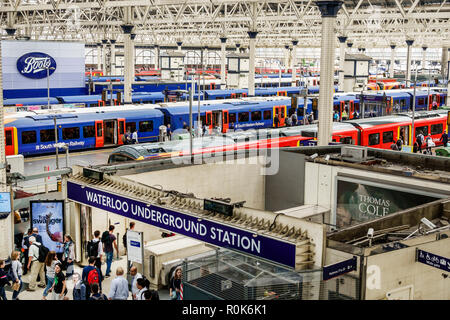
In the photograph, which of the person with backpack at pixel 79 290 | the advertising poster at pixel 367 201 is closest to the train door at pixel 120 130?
the advertising poster at pixel 367 201

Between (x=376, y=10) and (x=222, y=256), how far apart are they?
34645 millimetres

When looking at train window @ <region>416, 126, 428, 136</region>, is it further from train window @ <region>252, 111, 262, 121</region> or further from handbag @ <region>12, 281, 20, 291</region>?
handbag @ <region>12, 281, 20, 291</region>

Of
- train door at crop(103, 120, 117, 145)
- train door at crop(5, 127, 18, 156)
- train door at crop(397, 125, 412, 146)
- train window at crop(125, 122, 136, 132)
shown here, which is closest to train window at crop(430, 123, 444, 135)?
train door at crop(397, 125, 412, 146)

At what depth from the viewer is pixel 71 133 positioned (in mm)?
30234

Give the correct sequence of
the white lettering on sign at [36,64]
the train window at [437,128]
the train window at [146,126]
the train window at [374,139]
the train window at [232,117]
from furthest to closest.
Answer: the white lettering on sign at [36,64] < the train window at [232,117] < the train window at [437,128] < the train window at [146,126] < the train window at [374,139]

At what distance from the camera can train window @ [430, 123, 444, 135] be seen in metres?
34.0

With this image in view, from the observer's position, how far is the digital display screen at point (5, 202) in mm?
15109

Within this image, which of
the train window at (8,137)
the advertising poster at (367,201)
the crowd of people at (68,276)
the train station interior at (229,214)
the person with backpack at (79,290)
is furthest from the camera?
the train window at (8,137)

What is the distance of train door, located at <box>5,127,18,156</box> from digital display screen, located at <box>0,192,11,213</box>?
1340 cm

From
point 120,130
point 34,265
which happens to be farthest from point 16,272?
point 120,130

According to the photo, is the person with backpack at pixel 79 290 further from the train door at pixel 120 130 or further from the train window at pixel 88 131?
the train door at pixel 120 130

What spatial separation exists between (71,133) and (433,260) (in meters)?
24.3

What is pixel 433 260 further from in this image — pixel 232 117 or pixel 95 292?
pixel 232 117

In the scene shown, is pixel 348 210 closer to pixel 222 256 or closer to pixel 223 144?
pixel 222 256
